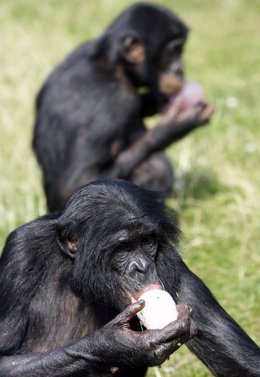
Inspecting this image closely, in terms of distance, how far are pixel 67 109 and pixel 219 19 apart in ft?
31.9

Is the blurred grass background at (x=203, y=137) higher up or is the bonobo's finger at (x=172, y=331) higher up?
the blurred grass background at (x=203, y=137)

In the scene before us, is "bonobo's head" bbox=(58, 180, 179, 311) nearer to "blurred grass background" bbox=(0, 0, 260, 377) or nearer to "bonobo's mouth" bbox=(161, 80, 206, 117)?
"blurred grass background" bbox=(0, 0, 260, 377)

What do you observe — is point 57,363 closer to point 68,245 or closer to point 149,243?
point 68,245

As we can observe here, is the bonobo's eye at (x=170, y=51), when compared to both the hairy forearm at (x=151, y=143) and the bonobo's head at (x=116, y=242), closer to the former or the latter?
the hairy forearm at (x=151, y=143)

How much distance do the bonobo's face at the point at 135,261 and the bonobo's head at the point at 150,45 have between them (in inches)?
215

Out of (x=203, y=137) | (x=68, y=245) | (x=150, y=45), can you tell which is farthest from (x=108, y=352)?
(x=203, y=137)

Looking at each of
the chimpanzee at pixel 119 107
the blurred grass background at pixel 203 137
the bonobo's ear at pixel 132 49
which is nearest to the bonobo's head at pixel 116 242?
the blurred grass background at pixel 203 137

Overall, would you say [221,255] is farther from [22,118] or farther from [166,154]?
[22,118]

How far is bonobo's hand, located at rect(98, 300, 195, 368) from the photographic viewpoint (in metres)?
5.26

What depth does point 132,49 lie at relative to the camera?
1109 cm

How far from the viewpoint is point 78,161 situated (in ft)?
33.9

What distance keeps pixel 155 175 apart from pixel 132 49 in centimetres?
164

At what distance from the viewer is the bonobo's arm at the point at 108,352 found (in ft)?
17.3

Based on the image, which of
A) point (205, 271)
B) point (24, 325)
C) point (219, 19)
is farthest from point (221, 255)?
point (219, 19)
